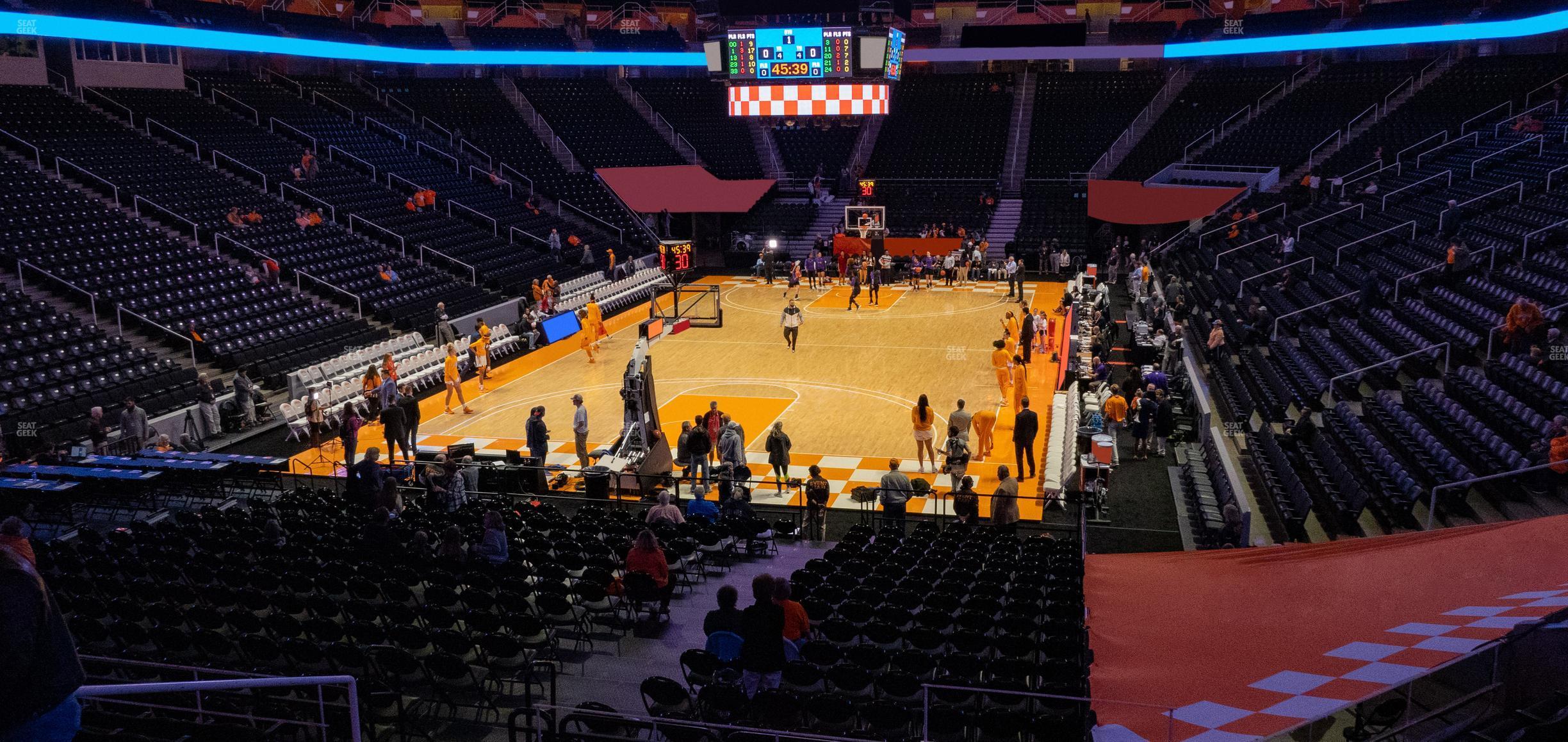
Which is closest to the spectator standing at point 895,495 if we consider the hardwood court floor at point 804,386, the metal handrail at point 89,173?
the hardwood court floor at point 804,386

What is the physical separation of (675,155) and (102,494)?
33.9m

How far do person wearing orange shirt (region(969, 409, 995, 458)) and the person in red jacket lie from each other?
8.79 metres

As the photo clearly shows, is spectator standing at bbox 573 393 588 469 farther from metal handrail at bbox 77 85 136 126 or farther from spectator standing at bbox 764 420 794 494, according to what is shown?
metal handrail at bbox 77 85 136 126

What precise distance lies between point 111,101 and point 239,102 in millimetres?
4487

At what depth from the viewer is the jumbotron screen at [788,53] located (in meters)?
29.4

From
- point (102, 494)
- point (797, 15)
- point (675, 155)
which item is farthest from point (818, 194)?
point (102, 494)

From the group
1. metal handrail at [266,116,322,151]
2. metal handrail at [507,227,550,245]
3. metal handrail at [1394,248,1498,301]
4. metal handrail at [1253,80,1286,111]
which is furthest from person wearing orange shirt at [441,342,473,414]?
metal handrail at [1253,80,1286,111]

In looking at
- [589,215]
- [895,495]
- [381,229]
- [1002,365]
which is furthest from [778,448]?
[589,215]

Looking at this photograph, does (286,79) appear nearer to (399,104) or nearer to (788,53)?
(399,104)

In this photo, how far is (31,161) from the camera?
2681 cm

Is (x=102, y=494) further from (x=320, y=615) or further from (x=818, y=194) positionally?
(x=818, y=194)

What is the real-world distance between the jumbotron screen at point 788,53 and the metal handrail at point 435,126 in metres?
16.2

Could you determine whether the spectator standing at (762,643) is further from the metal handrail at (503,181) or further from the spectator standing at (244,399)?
the metal handrail at (503,181)

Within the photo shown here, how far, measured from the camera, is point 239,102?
116ft
